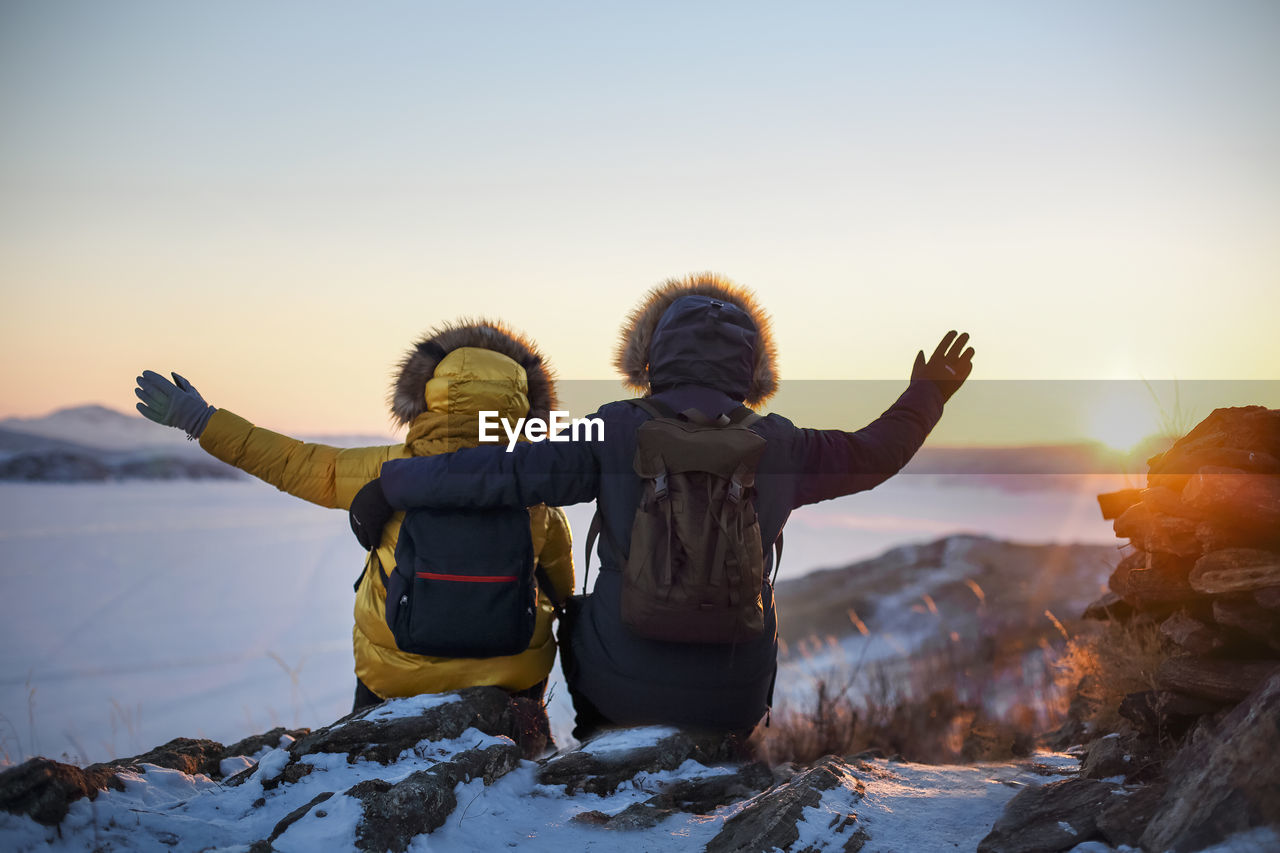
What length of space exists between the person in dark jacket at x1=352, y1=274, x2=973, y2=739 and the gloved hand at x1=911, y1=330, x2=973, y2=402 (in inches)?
7.1

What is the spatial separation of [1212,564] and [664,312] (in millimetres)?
2742

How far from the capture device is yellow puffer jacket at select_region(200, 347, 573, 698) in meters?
4.34

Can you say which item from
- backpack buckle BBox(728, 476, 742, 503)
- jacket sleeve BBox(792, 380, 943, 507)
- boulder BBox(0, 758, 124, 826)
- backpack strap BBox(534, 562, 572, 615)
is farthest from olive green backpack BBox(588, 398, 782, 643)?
boulder BBox(0, 758, 124, 826)

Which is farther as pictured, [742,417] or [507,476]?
[742,417]

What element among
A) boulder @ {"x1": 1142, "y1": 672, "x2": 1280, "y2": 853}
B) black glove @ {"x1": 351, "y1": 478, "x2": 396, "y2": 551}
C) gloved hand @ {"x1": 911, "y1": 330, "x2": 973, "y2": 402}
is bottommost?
boulder @ {"x1": 1142, "y1": 672, "x2": 1280, "y2": 853}

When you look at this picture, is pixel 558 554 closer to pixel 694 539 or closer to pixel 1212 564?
pixel 694 539

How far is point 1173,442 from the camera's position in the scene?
14.8 ft

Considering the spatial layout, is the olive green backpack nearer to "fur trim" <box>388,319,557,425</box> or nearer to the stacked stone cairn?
"fur trim" <box>388,319,557,425</box>

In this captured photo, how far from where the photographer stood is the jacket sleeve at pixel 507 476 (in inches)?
154

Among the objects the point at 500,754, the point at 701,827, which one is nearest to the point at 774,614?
the point at 701,827

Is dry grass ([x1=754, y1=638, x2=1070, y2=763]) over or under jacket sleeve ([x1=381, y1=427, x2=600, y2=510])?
under

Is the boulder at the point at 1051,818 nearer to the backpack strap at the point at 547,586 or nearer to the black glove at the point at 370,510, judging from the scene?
the backpack strap at the point at 547,586

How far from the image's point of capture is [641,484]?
3895 millimetres

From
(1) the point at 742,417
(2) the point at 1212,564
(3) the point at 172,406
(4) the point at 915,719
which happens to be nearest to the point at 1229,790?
(2) the point at 1212,564
